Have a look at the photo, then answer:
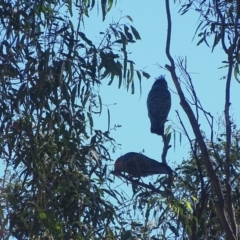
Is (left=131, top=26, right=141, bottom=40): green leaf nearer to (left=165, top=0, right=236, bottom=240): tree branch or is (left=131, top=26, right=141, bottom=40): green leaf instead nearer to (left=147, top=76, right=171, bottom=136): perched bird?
(left=165, top=0, right=236, bottom=240): tree branch

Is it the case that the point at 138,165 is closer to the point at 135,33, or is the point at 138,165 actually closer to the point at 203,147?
the point at 135,33

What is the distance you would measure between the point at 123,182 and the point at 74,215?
38cm

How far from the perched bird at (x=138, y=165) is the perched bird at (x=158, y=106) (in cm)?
39

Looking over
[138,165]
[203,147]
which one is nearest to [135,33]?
[138,165]

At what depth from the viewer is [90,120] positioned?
489 centimetres

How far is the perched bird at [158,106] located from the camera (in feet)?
18.9

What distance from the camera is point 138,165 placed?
17.2 ft

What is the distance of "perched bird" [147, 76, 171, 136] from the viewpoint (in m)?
5.75

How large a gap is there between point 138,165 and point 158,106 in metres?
0.73

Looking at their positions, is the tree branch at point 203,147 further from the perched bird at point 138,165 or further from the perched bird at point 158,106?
the perched bird at point 158,106

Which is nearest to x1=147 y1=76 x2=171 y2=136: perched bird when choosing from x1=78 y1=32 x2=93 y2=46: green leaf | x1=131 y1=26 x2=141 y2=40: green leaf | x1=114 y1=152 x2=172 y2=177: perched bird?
x1=114 y1=152 x2=172 y2=177: perched bird

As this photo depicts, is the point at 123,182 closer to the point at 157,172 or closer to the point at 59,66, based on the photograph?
the point at 157,172

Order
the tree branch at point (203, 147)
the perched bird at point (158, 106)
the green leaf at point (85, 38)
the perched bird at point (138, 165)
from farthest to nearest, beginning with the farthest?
the perched bird at point (158, 106)
the perched bird at point (138, 165)
the green leaf at point (85, 38)
the tree branch at point (203, 147)

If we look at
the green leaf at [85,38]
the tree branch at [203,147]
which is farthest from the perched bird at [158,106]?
the tree branch at [203,147]
